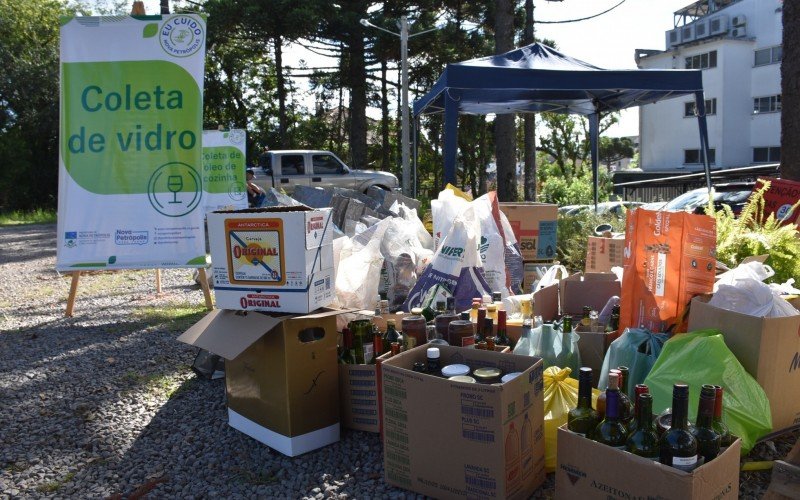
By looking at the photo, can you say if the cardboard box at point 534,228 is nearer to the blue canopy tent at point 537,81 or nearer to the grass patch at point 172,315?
the blue canopy tent at point 537,81

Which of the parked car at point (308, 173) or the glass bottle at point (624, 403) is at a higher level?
the parked car at point (308, 173)

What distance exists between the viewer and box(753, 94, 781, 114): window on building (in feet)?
79.1

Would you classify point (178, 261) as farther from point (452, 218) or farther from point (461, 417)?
point (461, 417)

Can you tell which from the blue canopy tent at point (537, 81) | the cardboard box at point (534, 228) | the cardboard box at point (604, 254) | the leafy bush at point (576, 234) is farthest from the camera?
the blue canopy tent at point (537, 81)

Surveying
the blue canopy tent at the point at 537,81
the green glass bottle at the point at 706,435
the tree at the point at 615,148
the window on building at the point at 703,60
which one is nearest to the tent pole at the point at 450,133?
the blue canopy tent at the point at 537,81

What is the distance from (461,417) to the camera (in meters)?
2.22

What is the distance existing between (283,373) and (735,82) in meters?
27.3

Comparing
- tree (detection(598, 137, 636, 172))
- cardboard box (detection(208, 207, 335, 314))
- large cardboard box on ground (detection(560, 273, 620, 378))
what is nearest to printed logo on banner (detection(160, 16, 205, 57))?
cardboard box (detection(208, 207, 335, 314))

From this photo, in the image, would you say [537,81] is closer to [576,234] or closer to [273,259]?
[576,234]

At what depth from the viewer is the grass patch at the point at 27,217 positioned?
A: 1902cm

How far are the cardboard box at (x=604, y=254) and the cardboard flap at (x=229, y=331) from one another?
103 inches

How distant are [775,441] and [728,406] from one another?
59 centimetres

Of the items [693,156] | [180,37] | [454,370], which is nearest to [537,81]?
[180,37]

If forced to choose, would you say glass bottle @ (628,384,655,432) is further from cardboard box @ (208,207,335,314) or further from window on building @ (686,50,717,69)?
window on building @ (686,50,717,69)
